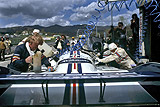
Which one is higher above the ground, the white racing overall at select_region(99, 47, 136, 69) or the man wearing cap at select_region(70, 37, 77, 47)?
the man wearing cap at select_region(70, 37, 77, 47)

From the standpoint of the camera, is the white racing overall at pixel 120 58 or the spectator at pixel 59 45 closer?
the white racing overall at pixel 120 58

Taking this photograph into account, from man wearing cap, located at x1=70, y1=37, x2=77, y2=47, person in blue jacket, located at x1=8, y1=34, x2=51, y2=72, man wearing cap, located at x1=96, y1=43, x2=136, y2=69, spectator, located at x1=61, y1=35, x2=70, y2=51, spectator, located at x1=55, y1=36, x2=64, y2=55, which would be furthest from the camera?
spectator, located at x1=55, y1=36, x2=64, y2=55

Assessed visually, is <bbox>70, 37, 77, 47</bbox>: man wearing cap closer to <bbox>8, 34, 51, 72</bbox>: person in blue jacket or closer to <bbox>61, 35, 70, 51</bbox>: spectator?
<bbox>61, 35, 70, 51</bbox>: spectator

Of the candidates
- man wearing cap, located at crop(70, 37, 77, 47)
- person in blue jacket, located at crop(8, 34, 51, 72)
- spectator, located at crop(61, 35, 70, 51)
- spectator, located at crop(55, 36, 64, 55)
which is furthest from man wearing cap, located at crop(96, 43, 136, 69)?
person in blue jacket, located at crop(8, 34, 51, 72)

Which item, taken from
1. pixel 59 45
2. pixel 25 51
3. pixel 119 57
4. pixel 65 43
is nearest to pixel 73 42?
pixel 65 43

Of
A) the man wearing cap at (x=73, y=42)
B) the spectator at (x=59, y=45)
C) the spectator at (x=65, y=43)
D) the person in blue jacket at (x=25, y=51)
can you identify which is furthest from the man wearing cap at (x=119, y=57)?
the person in blue jacket at (x=25, y=51)

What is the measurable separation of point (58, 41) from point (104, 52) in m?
1.64

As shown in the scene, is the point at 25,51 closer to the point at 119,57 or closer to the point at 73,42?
the point at 73,42

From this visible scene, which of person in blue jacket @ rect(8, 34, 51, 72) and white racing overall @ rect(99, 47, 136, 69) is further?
white racing overall @ rect(99, 47, 136, 69)

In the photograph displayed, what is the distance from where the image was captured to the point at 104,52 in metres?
5.00

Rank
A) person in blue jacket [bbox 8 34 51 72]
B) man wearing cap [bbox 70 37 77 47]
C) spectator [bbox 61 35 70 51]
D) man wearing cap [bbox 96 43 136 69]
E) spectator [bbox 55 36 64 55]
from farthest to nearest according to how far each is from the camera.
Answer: spectator [bbox 55 36 64 55] < spectator [bbox 61 35 70 51] < man wearing cap [bbox 70 37 77 47] < man wearing cap [bbox 96 43 136 69] < person in blue jacket [bbox 8 34 51 72]

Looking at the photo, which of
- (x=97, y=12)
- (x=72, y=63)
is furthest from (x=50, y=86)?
(x=97, y=12)

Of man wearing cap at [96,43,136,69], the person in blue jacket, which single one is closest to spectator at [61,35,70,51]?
man wearing cap at [96,43,136,69]

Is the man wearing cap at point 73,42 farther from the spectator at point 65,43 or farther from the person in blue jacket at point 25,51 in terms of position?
the person in blue jacket at point 25,51
